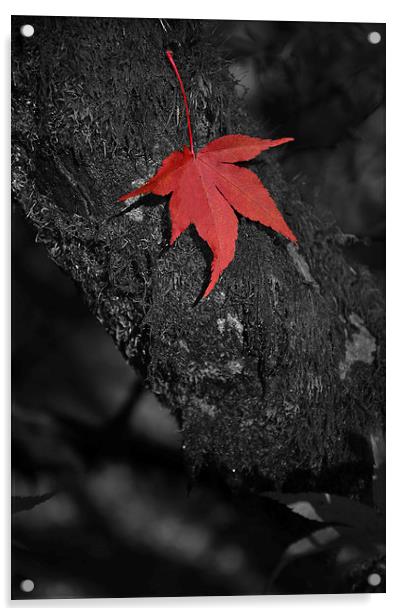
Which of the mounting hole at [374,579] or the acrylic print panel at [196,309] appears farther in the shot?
the mounting hole at [374,579]

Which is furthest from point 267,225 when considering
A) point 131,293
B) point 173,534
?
point 173,534

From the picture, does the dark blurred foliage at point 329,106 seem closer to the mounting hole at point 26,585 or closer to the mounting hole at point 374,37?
the mounting hole at point 374,37

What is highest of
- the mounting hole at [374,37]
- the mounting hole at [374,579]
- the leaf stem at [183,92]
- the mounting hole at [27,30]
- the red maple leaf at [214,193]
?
the mounting hole at [374,37]

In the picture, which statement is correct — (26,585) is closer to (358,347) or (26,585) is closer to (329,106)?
(358,347)

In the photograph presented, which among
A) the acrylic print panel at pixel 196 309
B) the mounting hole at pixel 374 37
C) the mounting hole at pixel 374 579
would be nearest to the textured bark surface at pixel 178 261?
the acrylic print panel at pixel 196 309

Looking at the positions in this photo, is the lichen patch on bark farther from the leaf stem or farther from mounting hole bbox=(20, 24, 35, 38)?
mounting hole bbox=(20, 24, 35, 38)

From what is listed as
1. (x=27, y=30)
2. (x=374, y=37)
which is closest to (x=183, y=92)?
(x=27, y=30)

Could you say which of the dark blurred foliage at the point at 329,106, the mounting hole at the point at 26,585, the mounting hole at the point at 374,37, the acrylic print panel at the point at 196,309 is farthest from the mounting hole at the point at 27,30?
the mounting hole at the point at 26,585

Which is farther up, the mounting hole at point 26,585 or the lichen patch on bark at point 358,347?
the lichen patch on bark at point 358,347
